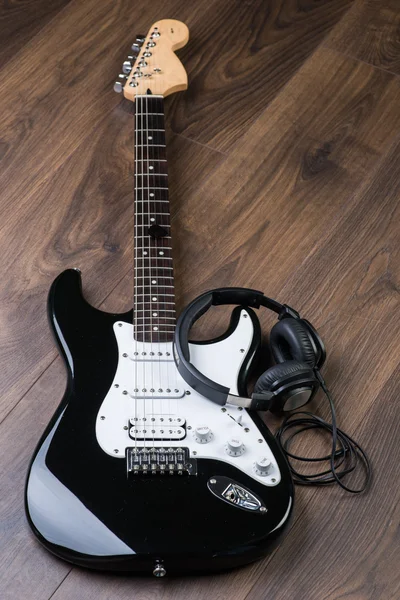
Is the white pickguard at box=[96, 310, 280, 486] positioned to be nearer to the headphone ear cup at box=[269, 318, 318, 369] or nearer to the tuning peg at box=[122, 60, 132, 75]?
the headphone ear cup at box=[269, 318, 318, 369]

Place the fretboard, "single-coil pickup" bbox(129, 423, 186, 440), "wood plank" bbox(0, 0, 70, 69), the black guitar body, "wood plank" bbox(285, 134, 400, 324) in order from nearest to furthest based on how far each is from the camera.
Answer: the black guitar body, "single-coil pickup" bbox(129, 423, 186, 440), the fretboard, "wood plank" bbox(285, 134, 400, 324), "wood plank" bbox(0, 0, 70, 69)

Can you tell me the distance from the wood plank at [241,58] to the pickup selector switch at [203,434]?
2.52 ft

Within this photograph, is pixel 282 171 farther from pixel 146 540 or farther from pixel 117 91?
pixel 146 540

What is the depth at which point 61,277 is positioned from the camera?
1496mm

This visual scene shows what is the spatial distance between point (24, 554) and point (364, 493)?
55 cm

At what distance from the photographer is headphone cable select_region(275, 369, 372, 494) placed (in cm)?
135

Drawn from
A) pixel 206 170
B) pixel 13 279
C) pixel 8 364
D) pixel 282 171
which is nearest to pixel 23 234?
pixel 13 279

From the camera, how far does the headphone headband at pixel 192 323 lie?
131 centimetres

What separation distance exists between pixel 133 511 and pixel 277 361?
361 mm

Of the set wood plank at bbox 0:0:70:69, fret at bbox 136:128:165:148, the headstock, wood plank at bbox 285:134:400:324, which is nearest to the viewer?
wood plank at bbox 285:134:400:324

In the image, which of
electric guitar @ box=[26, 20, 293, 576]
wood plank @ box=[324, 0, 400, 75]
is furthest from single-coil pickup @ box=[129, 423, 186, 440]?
wood plank @ box=[324, 0, 400, 75]

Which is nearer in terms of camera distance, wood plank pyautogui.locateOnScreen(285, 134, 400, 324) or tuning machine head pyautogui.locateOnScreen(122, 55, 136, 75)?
wood plank pyautogui.locateOnScreen(285, 134, 400, 324)

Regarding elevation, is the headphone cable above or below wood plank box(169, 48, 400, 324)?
below

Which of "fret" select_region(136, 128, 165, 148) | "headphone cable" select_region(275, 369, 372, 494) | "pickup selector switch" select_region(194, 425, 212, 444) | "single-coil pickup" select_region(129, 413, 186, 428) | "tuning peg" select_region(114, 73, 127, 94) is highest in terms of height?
"tuning peg" select_region(114, 73, 127, 94)
